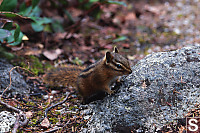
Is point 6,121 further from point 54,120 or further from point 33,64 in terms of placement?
point 33,64

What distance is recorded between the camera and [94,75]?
3.23 metres

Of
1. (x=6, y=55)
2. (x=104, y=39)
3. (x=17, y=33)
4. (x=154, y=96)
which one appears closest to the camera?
(x=154, y=96)

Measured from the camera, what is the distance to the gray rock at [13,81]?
335 cm

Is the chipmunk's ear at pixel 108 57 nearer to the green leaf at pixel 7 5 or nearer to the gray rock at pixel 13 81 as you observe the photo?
A: the gray rock at pixel 13 81

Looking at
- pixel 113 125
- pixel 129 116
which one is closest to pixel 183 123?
pixel 129 116

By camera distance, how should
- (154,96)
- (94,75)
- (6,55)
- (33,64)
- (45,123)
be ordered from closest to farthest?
(154,96) → (45,123) → (94,75) → (6,55) → (33,64)

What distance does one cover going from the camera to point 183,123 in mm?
2432

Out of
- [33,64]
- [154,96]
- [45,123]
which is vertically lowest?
[45,123]

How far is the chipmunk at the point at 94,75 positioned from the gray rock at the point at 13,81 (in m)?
0.39

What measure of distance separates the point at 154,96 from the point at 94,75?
0.93 meters

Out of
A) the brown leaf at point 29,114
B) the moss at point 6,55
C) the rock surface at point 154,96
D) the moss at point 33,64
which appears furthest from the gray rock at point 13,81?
the rock surface at point 154,96

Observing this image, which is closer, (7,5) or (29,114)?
(29,114)

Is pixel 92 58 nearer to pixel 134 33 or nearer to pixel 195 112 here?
pixel 134 33

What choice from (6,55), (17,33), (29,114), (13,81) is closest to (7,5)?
(17,33)
